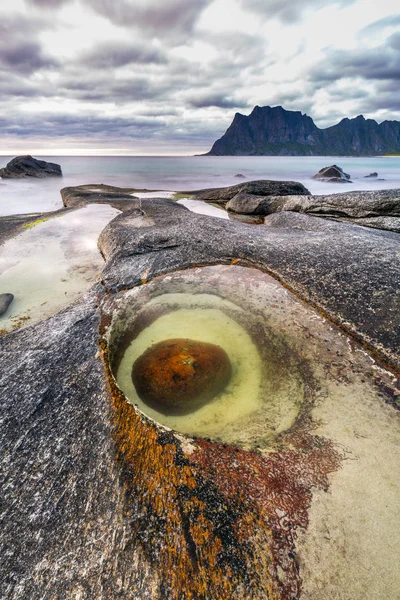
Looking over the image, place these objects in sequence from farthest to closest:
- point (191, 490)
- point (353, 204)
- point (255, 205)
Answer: point (255, 205)
point (353, 204)
point (191, 490)

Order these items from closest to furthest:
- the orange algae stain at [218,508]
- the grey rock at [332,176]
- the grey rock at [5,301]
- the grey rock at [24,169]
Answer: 1. the orange algae stain at [218,508]
2. the grey rock at [5,301]
3. the grey rock at [332,176]
4. the grey rock at [24,169]

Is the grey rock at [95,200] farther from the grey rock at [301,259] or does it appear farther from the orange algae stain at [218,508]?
the orange algae stain at [218,508]

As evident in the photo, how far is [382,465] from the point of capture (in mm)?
3625

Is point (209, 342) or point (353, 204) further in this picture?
point (353, 204)

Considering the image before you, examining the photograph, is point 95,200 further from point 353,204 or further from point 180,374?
point 180,374

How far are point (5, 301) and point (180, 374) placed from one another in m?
6.28

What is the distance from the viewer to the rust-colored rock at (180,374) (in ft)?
16.7

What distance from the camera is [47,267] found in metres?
11.3

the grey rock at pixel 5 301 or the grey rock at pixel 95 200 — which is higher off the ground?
the grey rock at pixel 95 200

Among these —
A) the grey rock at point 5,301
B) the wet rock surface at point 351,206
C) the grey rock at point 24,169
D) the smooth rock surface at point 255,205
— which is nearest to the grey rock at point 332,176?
the smooth rock surface at point 255,205

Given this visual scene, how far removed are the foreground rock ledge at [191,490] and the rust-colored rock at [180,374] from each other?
0.75m

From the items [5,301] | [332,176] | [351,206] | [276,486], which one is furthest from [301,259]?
[332,176]

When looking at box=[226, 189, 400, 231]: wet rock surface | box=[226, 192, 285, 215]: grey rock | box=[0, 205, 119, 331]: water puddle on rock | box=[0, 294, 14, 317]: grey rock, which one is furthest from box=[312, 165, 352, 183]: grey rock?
box=[0, 294, 14, 317]: grey rock

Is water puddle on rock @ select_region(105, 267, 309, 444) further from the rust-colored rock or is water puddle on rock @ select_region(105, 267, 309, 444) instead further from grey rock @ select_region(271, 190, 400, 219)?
grey rock @ select_region(271, 190, 400, 219)
